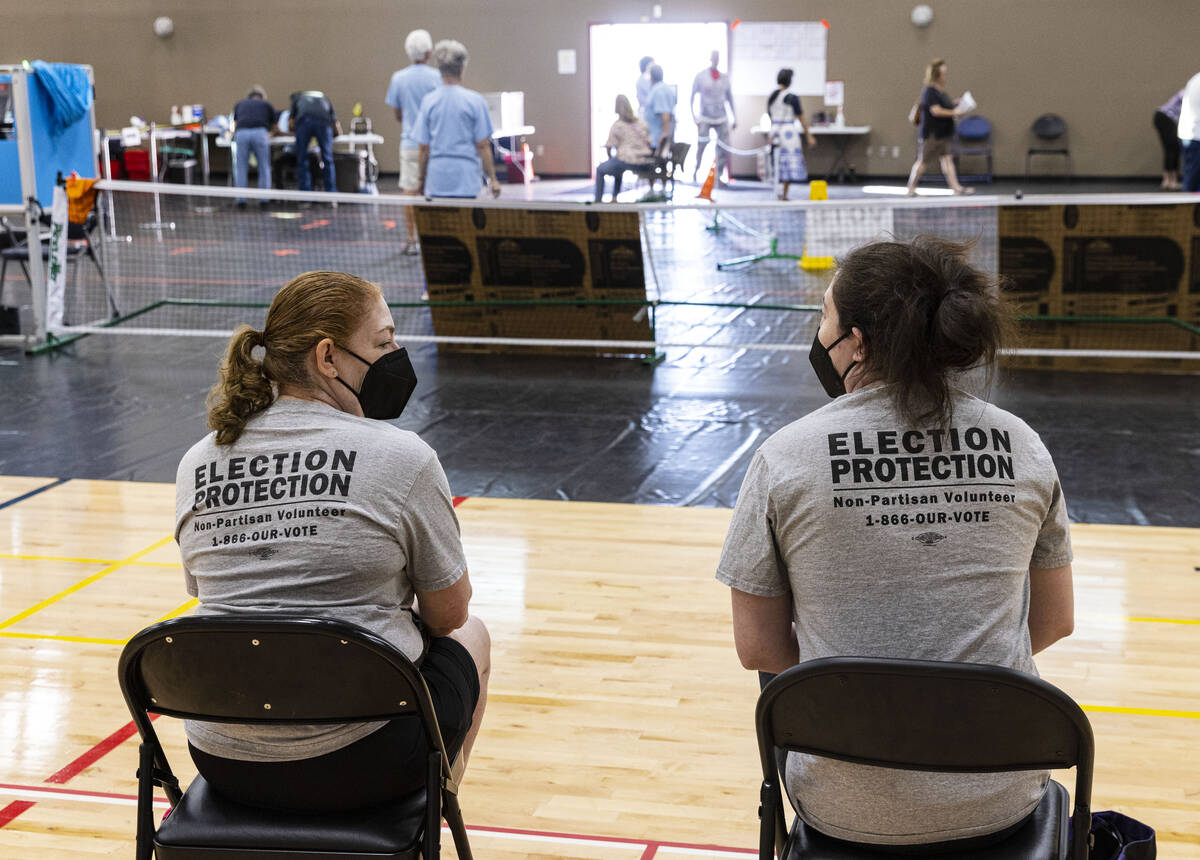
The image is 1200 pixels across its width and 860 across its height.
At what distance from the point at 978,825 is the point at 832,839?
0.62 feet

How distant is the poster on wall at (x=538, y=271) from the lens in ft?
23.2

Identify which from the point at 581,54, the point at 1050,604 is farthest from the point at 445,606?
the point at 581,54

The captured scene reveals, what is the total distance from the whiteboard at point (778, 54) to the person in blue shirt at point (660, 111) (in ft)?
9.24

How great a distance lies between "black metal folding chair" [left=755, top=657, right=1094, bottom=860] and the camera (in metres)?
1.45

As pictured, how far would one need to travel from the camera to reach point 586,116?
709 inches

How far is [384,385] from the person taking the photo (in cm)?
207

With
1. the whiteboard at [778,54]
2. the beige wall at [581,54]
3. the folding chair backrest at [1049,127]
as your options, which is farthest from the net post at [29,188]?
the folding chair backrest at [1049,127]

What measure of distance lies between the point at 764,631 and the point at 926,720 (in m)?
0.30

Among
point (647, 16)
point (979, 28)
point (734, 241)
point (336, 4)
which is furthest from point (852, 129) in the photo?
point (336, 4)

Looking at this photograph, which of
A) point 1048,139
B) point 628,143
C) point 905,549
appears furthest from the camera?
point 1048,139

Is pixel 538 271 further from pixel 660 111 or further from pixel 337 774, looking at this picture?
pixel 660 111

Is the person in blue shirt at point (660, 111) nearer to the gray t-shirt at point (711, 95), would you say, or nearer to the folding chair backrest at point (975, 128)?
the gray t-shirt at point (711, 95)

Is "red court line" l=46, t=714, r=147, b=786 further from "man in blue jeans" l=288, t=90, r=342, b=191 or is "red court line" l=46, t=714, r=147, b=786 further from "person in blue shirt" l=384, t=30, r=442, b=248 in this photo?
"man in blue jeans" l=288, t=90, r=342, b=191

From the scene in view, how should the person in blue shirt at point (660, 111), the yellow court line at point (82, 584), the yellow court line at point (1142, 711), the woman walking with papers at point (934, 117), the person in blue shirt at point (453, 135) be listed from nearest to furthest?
the yellow court line at point (1142, 711), the yellow court line at point (82, 584), the person in blue shirt at point (453, 135), the woman walking with papers at point (934, 117), the person in blue shirt at point (660, 111)
